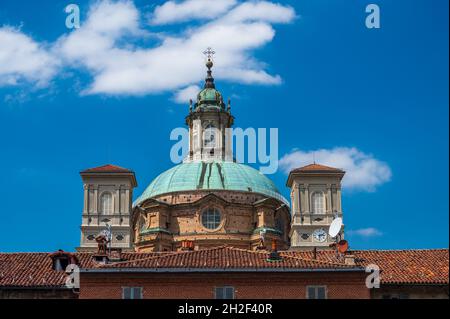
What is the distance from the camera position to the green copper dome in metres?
103

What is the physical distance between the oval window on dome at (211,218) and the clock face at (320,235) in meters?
9.54

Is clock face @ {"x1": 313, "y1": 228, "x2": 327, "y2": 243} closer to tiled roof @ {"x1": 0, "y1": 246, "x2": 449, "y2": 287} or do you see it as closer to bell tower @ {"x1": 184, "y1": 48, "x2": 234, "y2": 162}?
bell tower @ {"x1": 184, "y1": 48, "x2": 234, "y2": 162}

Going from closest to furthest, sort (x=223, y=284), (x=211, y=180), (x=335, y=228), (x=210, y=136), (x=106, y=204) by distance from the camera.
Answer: (x=223, y=284) < (x=335, y=228) < (x=211, y=180) < (x=106, y=204) < (x=210, y=136)

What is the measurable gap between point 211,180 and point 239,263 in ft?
168

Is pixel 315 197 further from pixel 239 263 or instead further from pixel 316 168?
pixel 239 263

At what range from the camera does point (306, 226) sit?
104 metres

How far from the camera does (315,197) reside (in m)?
106

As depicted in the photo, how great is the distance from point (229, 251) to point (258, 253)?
4.76 ft

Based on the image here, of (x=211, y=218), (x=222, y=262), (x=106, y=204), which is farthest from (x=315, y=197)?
(x=222, y=262)

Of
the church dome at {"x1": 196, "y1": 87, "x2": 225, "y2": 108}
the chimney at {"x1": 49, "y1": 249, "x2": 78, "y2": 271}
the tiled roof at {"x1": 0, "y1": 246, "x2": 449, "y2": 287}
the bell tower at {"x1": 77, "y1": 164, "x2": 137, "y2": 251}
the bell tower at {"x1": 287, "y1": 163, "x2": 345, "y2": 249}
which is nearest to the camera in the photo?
the tiled roof at {"x1": 0, "y1": 246, "x2": 449, "y2": 287}

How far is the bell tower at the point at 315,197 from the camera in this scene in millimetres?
105000

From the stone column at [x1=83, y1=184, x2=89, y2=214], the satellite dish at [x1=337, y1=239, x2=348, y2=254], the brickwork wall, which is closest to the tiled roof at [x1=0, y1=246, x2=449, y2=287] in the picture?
the brickwork wall

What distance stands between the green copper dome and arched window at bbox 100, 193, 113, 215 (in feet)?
8.70
